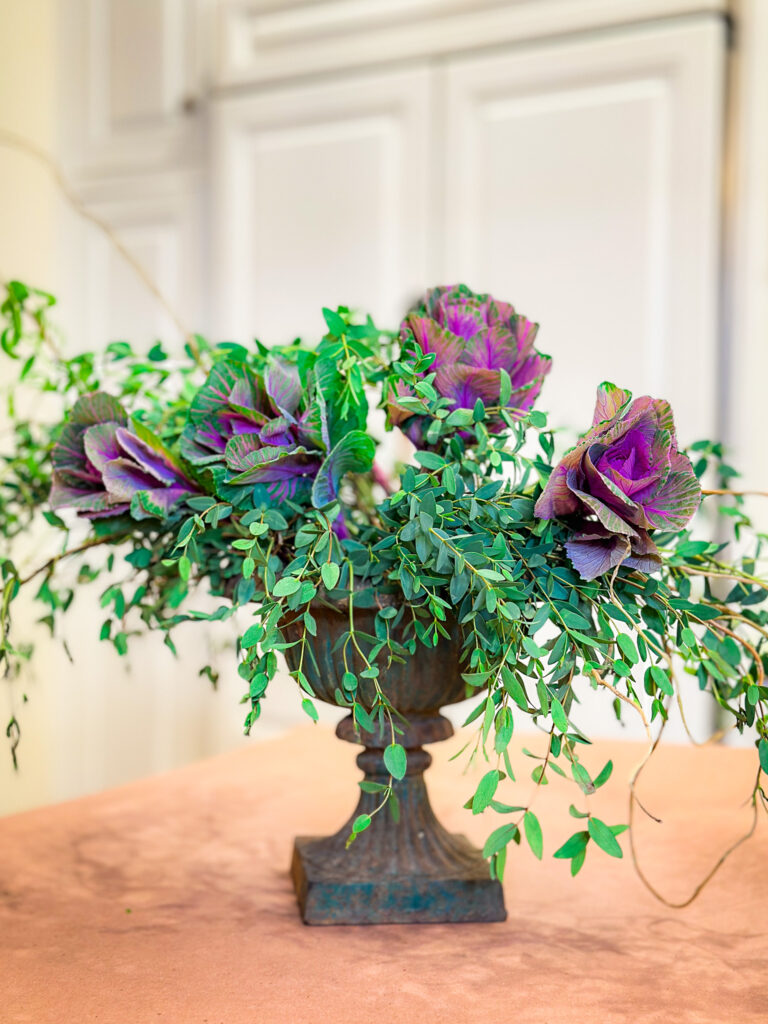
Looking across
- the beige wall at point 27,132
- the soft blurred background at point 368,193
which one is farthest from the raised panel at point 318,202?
the beige wall at point 27,132

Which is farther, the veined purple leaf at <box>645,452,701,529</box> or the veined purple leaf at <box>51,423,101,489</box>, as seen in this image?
the veined purple leaf at <box>51,423,101,489</box>

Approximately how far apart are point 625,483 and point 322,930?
0.33m

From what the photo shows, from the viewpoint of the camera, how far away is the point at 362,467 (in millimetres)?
574

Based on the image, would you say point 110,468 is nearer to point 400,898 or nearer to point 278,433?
point 278,433

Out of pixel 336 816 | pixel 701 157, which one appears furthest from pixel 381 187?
pixel 336 816

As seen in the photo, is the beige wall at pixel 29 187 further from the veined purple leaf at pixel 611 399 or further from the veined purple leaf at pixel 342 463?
the veined purple leaf at pixel 611 399

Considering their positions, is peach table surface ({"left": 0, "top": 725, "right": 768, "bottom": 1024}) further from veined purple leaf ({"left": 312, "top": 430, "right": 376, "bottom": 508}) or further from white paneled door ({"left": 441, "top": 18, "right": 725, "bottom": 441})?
white paneled door ({"left": 441, "top": 18, "right": 725, "bottom": 441})

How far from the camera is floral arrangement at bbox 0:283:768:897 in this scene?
1.60 feet

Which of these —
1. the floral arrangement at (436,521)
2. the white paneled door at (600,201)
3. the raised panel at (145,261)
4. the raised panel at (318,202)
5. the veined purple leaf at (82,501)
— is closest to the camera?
the floral arrangement at (436,521)

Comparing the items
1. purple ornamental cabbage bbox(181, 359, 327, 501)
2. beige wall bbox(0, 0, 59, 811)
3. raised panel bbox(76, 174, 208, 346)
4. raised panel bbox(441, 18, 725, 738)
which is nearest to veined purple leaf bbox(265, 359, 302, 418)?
purple ornamental cabbage bbox(181, 359, 327, 501)

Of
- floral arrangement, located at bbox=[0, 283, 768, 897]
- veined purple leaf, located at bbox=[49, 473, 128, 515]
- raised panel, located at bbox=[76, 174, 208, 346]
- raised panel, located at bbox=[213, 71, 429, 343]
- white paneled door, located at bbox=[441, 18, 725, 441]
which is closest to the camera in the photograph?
floral arrangement, located at bbox=[0, 283, 768, 897]

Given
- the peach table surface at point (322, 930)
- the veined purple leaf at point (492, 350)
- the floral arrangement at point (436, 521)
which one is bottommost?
the peach table surface at point (322, 930)

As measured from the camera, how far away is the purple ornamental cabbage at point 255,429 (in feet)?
1.78

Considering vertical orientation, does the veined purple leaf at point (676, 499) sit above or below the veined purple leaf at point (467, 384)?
below
